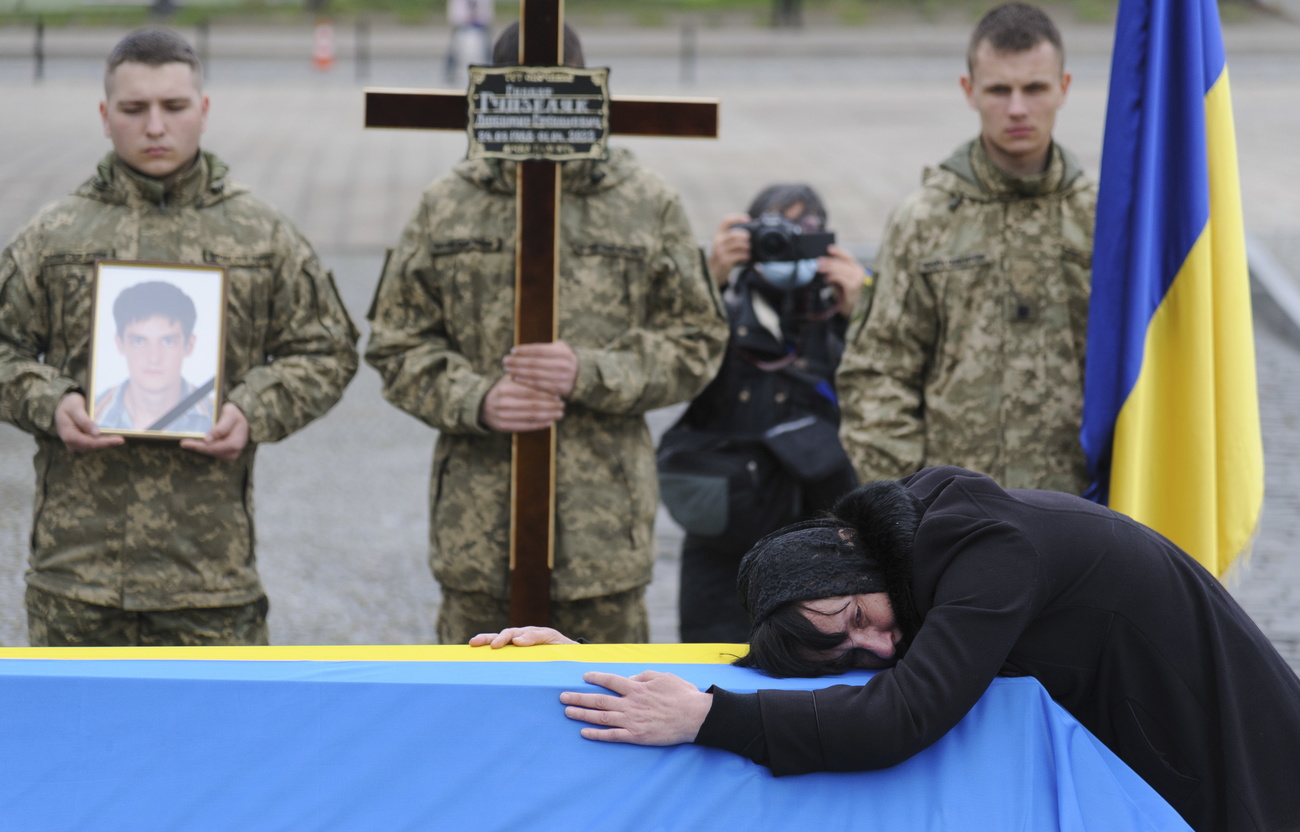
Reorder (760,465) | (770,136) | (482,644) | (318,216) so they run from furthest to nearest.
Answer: (770,136), (318,216), (760,465), (482,644)

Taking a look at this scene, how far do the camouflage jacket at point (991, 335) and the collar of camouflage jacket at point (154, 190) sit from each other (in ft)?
6.02

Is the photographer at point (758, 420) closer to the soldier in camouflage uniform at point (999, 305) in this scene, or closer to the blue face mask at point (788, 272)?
the blue face mask at point (788, 272)

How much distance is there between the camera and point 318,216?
12742 millimetres

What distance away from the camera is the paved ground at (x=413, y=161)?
255 inches

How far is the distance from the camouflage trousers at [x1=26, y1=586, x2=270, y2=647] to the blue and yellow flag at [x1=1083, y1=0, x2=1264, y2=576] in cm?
237

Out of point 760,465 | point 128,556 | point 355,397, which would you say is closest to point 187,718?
point 128,556

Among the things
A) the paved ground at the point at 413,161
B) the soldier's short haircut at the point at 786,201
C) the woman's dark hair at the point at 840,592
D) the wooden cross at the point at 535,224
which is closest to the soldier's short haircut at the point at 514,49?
the wooden cross at the point at 535,224

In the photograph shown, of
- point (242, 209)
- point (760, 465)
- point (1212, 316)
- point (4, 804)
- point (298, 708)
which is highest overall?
point (242, 209)

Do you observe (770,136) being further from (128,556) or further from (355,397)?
(128,556)

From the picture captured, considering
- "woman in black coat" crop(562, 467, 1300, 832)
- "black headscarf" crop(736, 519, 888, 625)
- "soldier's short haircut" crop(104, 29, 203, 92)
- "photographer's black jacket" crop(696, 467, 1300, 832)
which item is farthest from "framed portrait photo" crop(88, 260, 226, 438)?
"photographer's black jacket" crop(696, 467, 1300, 832)

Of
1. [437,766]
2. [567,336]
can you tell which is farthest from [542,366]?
[437,766]

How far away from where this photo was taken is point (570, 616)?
4141 mm

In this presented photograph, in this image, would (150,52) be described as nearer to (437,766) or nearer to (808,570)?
(437,766)

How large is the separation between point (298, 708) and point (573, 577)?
1496 mm
